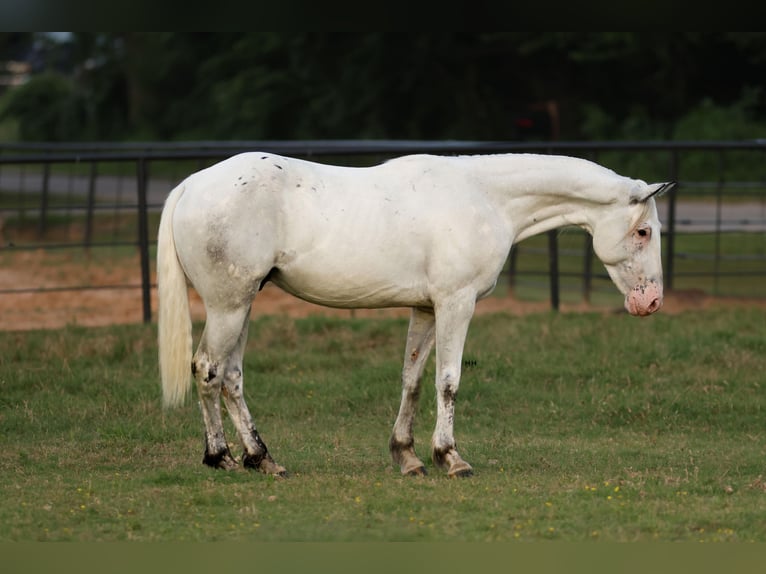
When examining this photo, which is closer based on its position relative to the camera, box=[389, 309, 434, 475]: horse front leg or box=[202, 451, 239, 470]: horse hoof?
box=[202, 451, 239, 470]: horse hoof

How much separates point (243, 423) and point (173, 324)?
0.63 meters

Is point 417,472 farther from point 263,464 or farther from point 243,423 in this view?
point 243,423

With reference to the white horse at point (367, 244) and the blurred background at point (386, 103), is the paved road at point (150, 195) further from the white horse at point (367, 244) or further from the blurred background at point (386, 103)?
the white horse at point (367, 244)

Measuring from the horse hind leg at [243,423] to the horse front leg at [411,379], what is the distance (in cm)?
66

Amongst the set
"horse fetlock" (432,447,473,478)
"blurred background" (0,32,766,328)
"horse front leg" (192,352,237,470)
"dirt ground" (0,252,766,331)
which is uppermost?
"blurred background" (0,32,766,328)

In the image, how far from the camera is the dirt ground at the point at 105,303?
1252 cm

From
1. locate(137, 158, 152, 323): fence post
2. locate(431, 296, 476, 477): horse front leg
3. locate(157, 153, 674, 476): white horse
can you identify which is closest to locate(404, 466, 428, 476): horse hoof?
locate(157, 153, 674, 476): white horse

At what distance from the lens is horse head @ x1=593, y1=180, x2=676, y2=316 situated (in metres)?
6.76

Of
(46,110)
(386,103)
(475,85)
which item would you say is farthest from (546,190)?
(46,110)

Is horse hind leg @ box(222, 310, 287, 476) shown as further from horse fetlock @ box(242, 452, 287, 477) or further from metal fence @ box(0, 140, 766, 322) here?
metal fence @ box(0, 140, 766, 322)

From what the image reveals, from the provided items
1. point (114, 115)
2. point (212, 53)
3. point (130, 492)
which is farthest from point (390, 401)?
point (114, 115)

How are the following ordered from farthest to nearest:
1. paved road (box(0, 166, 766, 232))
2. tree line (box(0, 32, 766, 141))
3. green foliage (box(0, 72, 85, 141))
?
green foliage (box(0, 72, 85, 141))
tree line (box(0, 32, 766, 141))
paved road (box(0, 166, 766, 232))

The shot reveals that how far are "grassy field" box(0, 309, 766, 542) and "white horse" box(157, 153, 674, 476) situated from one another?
501mm

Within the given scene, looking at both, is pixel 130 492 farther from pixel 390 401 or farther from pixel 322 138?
pixel 322 138
